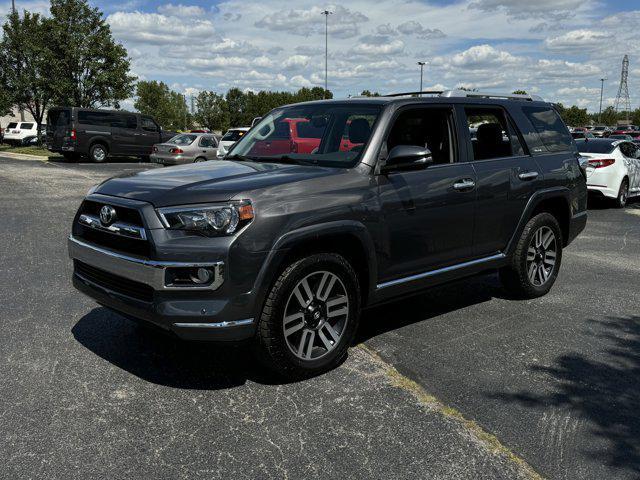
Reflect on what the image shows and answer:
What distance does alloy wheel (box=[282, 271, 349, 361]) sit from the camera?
383 centimetres

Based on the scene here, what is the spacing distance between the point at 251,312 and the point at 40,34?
106ft

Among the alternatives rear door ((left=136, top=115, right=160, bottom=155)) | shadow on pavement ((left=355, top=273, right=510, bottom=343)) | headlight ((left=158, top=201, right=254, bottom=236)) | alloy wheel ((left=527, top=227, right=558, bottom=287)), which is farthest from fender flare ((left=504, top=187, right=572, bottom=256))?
rear door ((left=136, top=115, right=160, bottom=155))

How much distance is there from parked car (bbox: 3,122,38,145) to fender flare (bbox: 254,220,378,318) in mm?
Answer: 40647

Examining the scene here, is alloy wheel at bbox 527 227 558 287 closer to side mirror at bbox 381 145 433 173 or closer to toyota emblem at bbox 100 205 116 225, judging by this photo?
side mirror at bbox 381 145 433 173

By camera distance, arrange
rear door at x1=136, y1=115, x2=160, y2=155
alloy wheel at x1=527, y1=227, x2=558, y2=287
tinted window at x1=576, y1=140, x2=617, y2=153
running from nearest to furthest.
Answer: alloy wheel at x1=527, y1=227, x2=558, y2=287 < tinted window at x1=576, y1=140, x2=617, y2=153 < rear door at x1=136, y1=115, x2=160, y2=155

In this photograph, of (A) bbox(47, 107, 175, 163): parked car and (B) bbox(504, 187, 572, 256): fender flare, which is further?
(A) bbox(47, 107, 175, 163): parked car

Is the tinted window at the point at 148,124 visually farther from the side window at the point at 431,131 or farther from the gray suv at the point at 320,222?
Result: the side window at the point at 431,131

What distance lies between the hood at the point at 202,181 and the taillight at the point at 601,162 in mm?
10801

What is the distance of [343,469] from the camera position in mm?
2918

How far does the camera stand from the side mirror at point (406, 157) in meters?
4.10

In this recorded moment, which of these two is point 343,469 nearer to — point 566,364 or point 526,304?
point 566,364

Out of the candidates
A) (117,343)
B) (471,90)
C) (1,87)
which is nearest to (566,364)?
(471,90)

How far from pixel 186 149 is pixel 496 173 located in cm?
1803

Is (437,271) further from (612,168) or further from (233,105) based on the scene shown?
(233,105)
